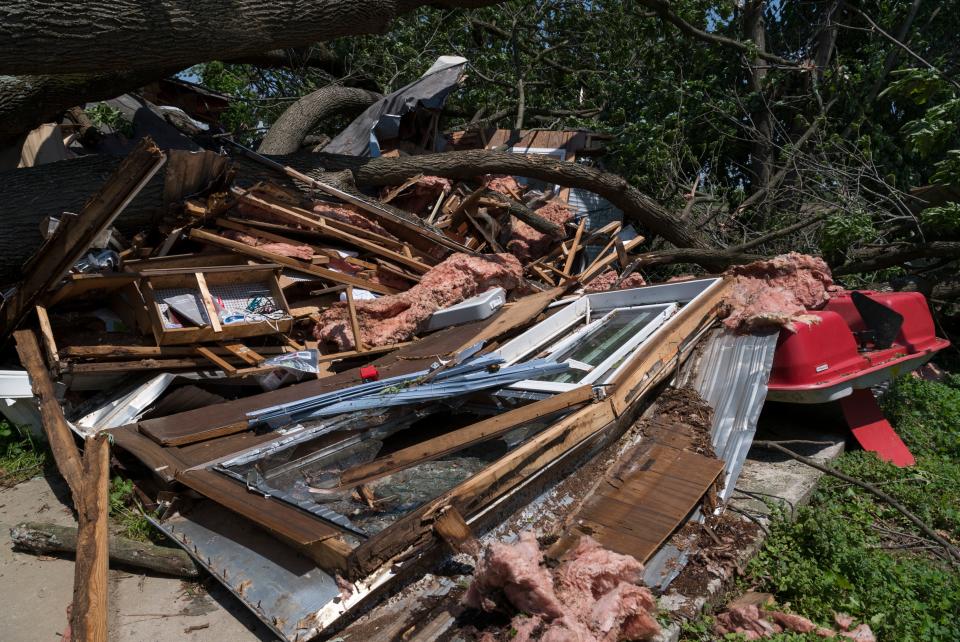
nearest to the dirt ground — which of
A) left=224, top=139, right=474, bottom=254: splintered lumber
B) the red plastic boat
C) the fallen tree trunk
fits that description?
the fallen tree trunk

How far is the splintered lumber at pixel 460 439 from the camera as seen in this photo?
9.98 feet

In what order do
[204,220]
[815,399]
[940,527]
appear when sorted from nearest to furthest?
1. [940,527]
2. [815,399]
3. [204,220]

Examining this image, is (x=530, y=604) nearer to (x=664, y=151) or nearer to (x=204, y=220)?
(x=204, y=220)

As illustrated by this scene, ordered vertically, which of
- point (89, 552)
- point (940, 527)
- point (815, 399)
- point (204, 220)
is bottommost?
point (940, 527)

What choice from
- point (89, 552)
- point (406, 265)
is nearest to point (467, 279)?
point (406, 265)

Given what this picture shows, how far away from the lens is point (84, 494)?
3287 mm

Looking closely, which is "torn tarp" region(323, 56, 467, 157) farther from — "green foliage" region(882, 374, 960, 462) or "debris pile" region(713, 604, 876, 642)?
"debris pile" region(713, 604, 876, 642)

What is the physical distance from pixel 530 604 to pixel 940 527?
2.75 metres

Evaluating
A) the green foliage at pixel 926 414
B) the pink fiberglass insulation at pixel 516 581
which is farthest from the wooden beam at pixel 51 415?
the green foliage at pixel 926 414

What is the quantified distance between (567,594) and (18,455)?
12.1ft

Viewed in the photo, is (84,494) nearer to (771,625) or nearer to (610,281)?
(771,625)

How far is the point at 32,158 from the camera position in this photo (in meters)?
7.00

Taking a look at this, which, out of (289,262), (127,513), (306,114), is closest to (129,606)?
(127,513)

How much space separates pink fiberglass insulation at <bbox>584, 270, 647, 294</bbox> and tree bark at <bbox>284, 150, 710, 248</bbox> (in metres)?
1.01
